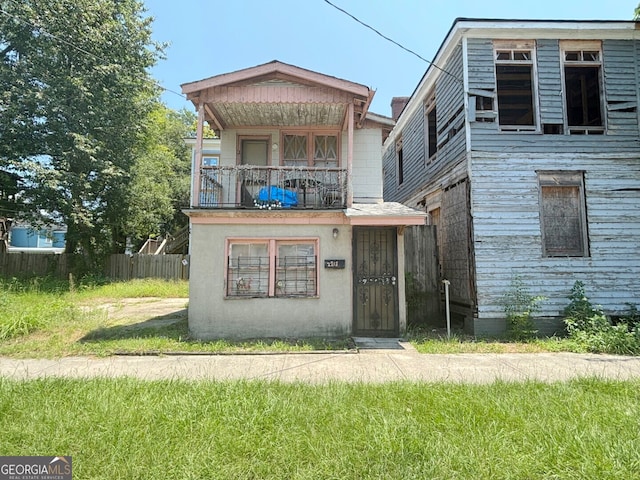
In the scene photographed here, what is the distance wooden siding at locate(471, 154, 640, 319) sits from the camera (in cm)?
812

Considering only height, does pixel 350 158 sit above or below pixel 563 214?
above

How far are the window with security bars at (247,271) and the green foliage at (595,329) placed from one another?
6.49 meters

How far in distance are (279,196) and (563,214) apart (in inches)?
264

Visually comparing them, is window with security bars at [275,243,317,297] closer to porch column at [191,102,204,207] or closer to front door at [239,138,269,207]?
front door at [239,138,269,207]

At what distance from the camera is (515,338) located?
766cm

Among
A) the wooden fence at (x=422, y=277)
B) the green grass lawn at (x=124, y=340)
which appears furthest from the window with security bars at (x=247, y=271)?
the wooden fence at (x=422, y=277)

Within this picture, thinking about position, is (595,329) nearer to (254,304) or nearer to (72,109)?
(254,304)

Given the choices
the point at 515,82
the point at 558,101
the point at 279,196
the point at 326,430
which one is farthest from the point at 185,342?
the point at 515,82

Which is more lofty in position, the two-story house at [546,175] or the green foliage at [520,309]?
the two-story house at [546,175]

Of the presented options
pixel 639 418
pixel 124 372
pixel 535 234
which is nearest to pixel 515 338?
pixel 535 234

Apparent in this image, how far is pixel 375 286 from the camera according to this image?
313 inches

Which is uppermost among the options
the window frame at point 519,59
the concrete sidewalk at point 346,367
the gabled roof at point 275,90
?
the window frame at point 519,59

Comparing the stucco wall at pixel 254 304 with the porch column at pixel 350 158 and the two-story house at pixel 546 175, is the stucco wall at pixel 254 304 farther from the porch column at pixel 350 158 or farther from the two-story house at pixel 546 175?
the two-story house at pixel 546 175

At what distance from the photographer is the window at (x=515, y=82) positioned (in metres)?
8.72
